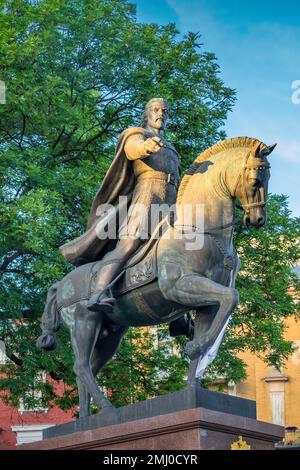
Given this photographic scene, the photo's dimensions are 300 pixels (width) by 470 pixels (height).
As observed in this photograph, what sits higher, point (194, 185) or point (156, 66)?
point (156, 66)

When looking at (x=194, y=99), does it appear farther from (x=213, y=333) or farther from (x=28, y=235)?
(x=213, y=333)

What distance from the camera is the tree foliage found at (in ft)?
61.7

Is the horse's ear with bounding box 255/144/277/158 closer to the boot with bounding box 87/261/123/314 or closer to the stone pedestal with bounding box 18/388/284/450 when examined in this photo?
the boot with bounding box 87/261/123/314

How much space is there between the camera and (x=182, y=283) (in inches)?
398

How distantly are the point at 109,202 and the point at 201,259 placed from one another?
1.89 metres

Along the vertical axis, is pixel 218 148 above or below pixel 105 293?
above

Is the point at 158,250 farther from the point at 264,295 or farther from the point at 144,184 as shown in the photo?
the point at 264,295

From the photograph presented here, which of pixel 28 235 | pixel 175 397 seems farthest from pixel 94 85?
pixel 175 397

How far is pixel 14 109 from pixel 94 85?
88.4 inches

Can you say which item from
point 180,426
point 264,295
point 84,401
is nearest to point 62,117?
point 264,295

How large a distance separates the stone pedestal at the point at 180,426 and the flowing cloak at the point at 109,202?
6.71 feet

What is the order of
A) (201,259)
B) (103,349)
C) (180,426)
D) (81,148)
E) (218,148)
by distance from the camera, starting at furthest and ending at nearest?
(81,148) → (103,349) → (218,148) → (201,259) → (180,426)

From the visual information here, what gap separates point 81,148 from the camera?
21.5 m

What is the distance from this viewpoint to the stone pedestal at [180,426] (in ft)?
30.3
